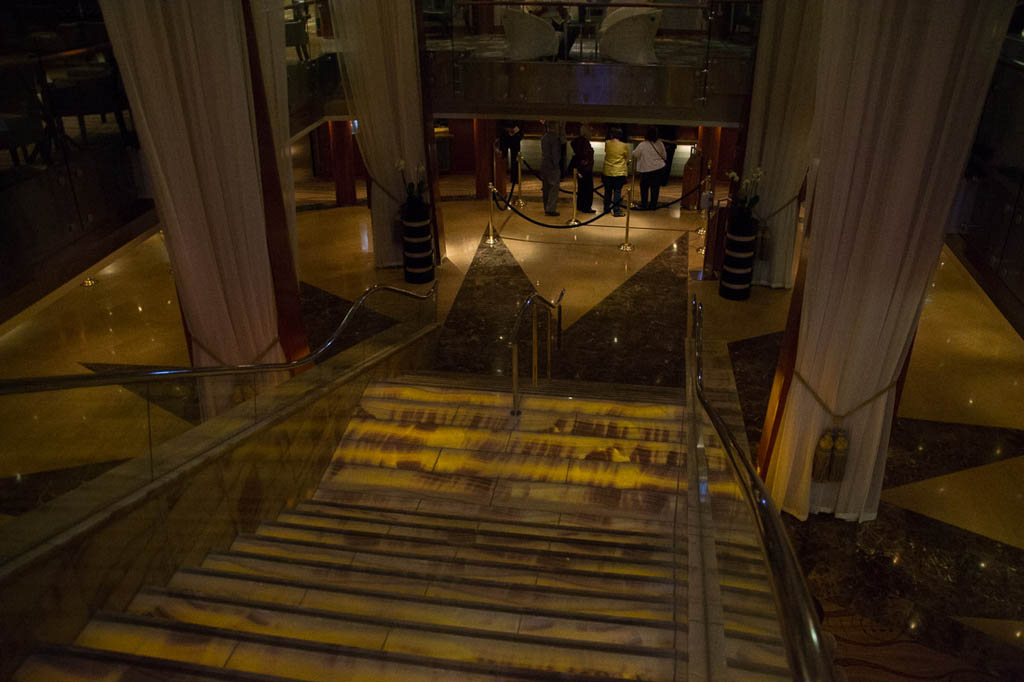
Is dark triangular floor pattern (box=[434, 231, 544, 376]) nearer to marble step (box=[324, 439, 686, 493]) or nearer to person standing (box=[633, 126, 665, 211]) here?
marble step (box=[324, 439, 686, 493])

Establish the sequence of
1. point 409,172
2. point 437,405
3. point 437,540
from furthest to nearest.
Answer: point 409,172 < point 437,405 < point 437,540

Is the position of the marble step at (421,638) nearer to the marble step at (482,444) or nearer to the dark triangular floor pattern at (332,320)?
the marble step at (482,444)

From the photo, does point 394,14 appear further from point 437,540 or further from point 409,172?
point 437,540

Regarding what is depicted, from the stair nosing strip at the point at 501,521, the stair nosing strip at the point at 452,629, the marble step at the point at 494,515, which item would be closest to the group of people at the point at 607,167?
the marble step at the point at 494,515

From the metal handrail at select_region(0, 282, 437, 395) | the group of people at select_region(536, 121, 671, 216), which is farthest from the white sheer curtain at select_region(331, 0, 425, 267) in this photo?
the metal handrail at select_region(0, 282, 437, 395)

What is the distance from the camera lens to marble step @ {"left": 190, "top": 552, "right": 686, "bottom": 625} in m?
3.38

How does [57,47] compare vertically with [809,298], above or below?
above

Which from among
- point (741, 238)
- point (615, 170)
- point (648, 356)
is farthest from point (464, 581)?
point (615, 170)

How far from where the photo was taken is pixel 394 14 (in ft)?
30.1

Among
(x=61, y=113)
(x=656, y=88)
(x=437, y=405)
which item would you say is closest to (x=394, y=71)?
(x=656, y=88)

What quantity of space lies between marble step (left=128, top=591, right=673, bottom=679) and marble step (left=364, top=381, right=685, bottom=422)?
3062mm

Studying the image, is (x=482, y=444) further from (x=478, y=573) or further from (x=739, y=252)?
(x=739, y=252)

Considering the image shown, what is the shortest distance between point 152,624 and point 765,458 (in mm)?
4351

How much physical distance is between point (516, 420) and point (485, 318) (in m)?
2.92
